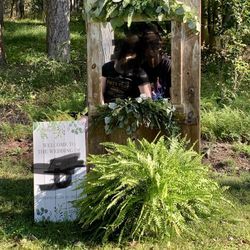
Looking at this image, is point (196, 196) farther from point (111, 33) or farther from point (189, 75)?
point (111, 33)

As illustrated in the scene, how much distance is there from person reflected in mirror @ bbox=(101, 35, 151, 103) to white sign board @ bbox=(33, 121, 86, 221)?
43 cm

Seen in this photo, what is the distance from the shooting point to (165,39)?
18.7 ft

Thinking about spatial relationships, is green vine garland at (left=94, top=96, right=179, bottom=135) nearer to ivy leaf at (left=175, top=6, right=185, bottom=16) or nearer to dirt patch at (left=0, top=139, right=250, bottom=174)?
ivy leaf at (left=175, top=6, right=185, bottom=16)

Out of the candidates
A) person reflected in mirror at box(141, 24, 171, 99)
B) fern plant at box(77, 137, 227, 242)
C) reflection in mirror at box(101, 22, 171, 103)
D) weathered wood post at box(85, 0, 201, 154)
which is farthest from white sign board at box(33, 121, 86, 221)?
person reflected in mirror at box(141, 24, 171, 99)

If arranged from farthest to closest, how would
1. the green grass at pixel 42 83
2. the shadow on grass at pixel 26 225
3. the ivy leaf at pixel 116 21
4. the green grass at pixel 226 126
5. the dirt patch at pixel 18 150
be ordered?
the green grass at pixel 42 83 → the green grass at pixel 226 126 → the dirt patch at pixel 18 150 → the ivy leaf at pixel 116 21 → the shadow on grass at pixel 26 225

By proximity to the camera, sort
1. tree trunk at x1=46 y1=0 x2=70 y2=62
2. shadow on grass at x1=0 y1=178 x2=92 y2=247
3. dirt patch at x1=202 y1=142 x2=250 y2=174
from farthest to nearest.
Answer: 1. tree trunk at x1=46 y1=0 x2=70 y2=62
2. dirt patch at x1=202 y1=142 x2=250 y2=174
3. shadow on grass at x1=0 y1=178 x2=92 y2=247

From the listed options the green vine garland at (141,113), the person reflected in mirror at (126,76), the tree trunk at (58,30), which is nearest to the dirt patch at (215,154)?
the green vine garland at (141,113)

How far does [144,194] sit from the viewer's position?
4297mm

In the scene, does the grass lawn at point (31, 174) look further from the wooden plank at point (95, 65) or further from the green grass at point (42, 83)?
the wooden plank at point (95, 65)

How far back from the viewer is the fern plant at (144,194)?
14.0ft

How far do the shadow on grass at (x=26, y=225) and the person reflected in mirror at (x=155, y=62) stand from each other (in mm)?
1416

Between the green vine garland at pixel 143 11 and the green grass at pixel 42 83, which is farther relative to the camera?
the green grass at pixel 42 83

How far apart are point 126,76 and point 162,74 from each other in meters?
0.33

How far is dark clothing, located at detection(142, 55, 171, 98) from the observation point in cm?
507
